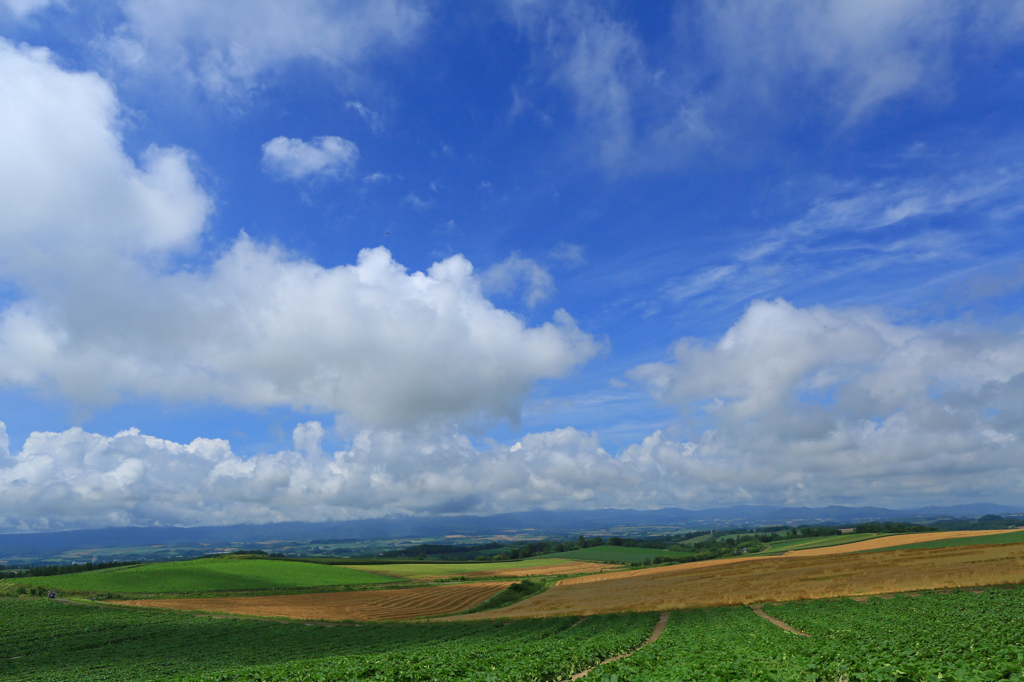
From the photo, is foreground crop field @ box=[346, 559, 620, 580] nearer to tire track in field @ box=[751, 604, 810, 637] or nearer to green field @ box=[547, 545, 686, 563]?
green field @ box=[547, 545, 686, 563]

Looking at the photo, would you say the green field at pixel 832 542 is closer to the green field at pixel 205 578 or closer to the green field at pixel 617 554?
the green field at pixel 617 554

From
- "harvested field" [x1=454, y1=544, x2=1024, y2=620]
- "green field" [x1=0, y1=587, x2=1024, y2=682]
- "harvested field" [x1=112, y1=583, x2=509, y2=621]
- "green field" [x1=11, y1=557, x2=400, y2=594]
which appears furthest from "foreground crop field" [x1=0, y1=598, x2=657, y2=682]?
"green field" [x1=11, y1=557, x2=400, y2=594]

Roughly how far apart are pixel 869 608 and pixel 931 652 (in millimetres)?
28108

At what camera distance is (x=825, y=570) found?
2574 inches

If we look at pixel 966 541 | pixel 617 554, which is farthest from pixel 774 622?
pixel 617 554

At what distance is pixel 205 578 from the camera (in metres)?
112

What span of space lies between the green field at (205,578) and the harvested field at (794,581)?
210ft

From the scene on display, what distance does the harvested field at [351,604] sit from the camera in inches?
2835

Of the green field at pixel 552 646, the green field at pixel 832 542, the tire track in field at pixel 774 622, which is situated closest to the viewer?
the green field at pixel 552 646

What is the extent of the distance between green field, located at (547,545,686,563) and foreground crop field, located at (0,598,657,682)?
372ft

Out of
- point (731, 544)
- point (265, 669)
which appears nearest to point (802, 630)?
point (265, 669)

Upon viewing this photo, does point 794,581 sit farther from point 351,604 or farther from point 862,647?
point 351,604

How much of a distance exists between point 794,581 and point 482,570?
102 meters

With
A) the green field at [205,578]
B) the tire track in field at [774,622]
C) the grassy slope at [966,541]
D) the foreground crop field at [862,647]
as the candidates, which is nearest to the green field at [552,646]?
the foreground crop field at [862,647]
